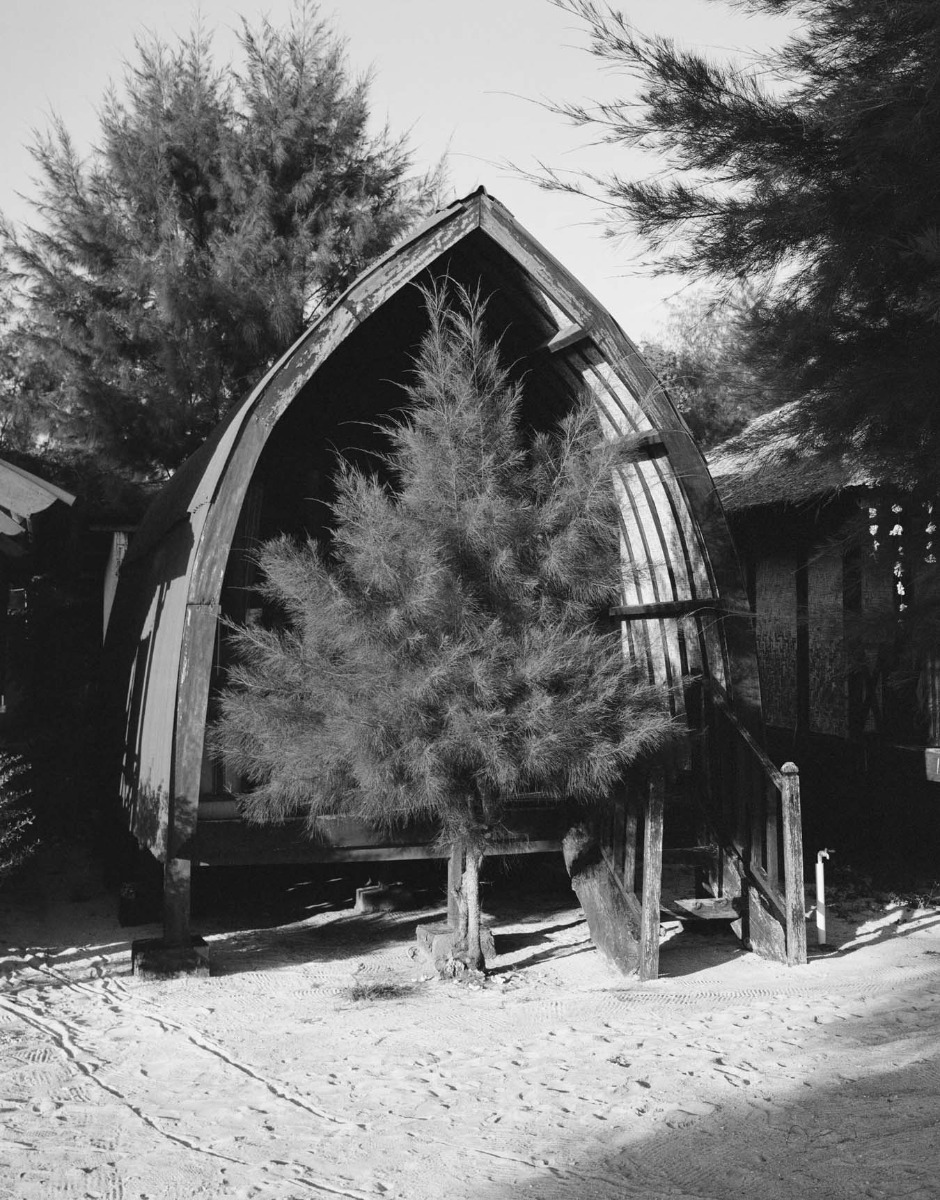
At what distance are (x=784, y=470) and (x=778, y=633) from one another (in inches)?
178

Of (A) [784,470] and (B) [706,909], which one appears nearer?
(B) [706,909]

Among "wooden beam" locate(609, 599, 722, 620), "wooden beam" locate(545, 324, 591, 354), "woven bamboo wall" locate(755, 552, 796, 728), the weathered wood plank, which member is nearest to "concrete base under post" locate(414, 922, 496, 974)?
the weathered wood plank

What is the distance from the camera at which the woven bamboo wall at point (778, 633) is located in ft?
40.7

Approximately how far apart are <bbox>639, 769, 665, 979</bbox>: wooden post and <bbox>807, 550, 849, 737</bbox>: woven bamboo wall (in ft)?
15.8

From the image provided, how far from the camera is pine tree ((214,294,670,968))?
259 inches

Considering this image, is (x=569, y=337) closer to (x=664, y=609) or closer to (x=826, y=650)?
(x=664, y=609)

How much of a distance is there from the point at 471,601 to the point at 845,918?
441cm

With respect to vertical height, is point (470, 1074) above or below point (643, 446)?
below

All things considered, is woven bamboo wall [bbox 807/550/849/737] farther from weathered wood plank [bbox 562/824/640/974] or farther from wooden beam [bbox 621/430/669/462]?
weathered wood plank [bbox 562/824/640/974]

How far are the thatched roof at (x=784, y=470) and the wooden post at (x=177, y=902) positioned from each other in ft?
15.6

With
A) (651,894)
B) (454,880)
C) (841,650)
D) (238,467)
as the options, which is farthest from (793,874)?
(238,467)

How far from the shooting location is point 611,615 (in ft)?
28.7

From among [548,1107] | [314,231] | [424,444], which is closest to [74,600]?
[314,231]

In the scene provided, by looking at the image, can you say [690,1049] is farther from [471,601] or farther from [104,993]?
[104,993]
